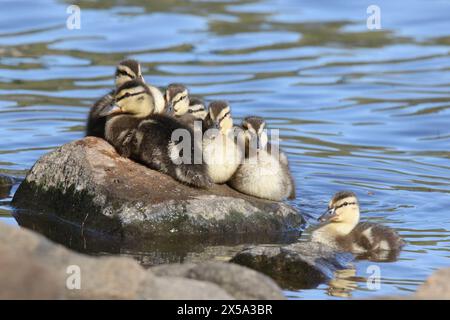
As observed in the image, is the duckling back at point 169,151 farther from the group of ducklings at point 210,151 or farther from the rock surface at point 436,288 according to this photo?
the rock surface at point 436,288

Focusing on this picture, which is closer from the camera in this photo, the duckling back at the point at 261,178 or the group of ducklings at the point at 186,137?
the group of ducklings at the point at 186,137

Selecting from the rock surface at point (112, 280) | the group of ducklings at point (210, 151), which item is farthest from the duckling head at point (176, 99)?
the rock surface at point (112, 280)

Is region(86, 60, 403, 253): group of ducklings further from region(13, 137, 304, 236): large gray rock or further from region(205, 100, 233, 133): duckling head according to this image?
region(13, 137, 304, 236): large gray rock

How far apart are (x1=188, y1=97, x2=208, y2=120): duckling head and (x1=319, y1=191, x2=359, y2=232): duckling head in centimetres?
177

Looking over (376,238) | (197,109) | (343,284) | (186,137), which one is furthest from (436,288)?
(197,109)

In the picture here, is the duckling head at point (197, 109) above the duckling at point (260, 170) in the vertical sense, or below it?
above

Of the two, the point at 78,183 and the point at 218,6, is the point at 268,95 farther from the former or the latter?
the point at 78,183

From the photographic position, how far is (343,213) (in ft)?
31.2

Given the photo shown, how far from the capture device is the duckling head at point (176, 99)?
410 inches

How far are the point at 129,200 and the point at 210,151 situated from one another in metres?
0.87
